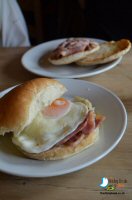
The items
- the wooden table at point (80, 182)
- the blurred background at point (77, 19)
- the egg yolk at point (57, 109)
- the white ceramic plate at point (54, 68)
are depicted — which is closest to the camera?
the wooden table at point (80, 182)

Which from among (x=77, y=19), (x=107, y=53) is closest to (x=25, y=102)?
(x=107, y=53)

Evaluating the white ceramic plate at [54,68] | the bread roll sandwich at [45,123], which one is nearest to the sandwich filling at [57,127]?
the bread roll sandwich at [45,123]

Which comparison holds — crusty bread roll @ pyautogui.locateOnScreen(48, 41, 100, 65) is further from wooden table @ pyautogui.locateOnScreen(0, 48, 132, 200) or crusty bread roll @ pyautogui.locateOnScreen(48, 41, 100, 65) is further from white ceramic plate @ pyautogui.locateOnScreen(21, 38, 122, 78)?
wooden table @ pyautogui.locateOnScreen(0, 48, 132, 200)

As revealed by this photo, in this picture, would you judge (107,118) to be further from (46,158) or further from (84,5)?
(84,5)

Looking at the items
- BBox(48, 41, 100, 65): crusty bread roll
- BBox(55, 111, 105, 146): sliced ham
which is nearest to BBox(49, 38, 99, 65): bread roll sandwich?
BBox(48, 41, 100, 65): crusty bread roll

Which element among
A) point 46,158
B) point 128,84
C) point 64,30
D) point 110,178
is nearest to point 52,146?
point 46,158

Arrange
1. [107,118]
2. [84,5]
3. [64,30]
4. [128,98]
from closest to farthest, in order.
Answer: [107,118]
[128,98]
[84,5]
[64,30]

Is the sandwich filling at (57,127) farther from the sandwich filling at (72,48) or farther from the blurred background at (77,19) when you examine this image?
the blurred background at (77,19)
